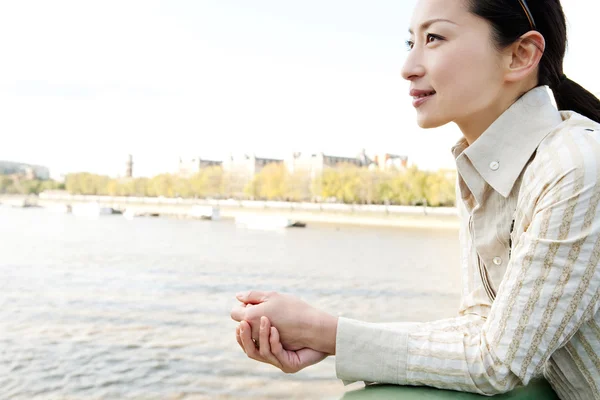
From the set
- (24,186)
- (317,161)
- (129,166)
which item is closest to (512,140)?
(317,161)

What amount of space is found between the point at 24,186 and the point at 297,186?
35531 millimetres

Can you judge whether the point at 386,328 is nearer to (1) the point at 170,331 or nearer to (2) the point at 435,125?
(2) the point at 435,125

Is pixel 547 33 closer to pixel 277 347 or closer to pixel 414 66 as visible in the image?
pixel 414 66

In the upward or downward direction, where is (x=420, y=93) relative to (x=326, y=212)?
upward

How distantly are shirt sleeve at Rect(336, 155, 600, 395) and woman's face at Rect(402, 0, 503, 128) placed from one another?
0.16 m

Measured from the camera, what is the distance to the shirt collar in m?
0.68

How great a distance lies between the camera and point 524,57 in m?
0.72

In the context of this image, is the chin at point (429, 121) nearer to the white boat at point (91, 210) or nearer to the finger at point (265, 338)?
the finger at point (265, 338)

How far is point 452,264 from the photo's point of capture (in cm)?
1434

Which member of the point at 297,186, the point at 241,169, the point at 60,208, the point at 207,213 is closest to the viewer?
the point at 207,213

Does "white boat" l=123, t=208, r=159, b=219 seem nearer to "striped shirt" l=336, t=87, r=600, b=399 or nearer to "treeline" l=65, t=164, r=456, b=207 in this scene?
"treeline" l=65, t=164, r=456, b=207

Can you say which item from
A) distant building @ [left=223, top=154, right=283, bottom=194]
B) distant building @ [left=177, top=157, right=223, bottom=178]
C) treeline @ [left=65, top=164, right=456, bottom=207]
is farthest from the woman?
distant building @ [left=177, top=157, right=223, bottom=178]

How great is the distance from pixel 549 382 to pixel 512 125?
299 millimetres

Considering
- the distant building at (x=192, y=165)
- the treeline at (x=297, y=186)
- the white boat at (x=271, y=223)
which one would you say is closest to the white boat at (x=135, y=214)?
the treeline at (x=297, y=186)
